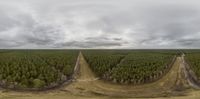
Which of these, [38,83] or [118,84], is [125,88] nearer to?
[118,84]

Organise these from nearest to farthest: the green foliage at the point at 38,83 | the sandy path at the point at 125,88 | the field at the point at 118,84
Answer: the field at the point at 118,84, the sandy path at the point at 125,88, the green foliage at the point at 38,83

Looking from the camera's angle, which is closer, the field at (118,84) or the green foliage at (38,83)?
the field at (118,84)

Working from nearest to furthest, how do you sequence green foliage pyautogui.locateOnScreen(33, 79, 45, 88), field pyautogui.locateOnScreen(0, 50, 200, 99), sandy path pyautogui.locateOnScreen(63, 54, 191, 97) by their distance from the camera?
field pyautogui.locateOnScreen(0, 50, 200, 99) → sandy path pyautogui.locateOnScreen(63, 54, 191, 97) → green foliage pyautogui.locateOnScreen(33, 79, 45, 88)

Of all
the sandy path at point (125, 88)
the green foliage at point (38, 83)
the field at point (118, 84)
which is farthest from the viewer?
the green foliage at point (38, 83)

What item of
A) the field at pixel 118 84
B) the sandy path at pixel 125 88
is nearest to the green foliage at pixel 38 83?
the field at pixel 118 84

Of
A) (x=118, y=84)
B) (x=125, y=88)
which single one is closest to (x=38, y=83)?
(x=118, y=84)

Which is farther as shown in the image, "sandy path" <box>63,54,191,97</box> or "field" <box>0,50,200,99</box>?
"sandy path" <box>63,54,191,97</box>

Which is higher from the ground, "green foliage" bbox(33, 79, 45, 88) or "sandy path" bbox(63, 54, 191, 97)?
"green foliage" bbox(33, 79, 45, 88)

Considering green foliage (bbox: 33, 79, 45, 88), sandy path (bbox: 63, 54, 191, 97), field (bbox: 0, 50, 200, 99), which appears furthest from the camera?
green foliage (bbox: 33, 79, 45, 88)

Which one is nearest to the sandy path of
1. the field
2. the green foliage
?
the field

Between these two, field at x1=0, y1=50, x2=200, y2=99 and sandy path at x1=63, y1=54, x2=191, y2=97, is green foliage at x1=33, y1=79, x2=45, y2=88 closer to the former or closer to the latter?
field at x1=0, y1=50, x2=200, y2=99

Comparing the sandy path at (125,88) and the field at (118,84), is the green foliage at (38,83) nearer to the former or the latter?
the field at (118,84)
